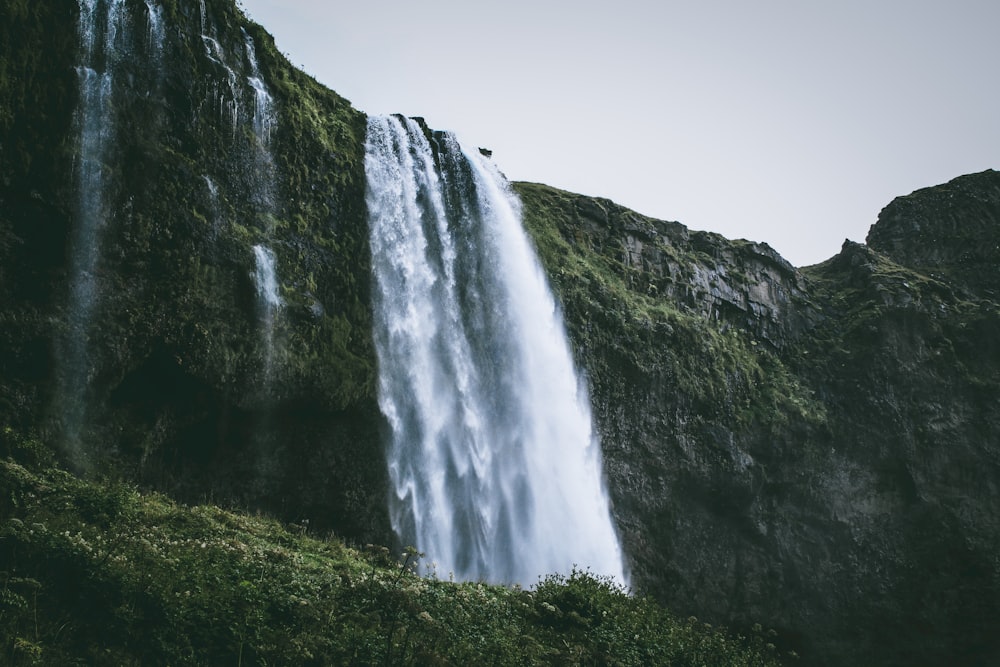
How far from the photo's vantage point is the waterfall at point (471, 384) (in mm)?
21172

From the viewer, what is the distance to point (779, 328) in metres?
36.1

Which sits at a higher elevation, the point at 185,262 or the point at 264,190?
the point at 264,190

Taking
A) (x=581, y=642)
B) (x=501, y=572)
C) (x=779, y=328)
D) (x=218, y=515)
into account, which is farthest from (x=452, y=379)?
(x=779, y=328)

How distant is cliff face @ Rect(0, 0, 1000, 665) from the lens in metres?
15.8

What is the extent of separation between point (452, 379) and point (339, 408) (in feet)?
12.8

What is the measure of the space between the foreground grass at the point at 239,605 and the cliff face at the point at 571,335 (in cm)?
399

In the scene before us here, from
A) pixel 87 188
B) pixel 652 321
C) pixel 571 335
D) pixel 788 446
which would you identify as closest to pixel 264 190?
pixel 87 188

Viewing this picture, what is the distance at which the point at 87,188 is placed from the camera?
16.0m

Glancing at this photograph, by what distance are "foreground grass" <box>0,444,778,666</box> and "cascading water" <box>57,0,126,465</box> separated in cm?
232

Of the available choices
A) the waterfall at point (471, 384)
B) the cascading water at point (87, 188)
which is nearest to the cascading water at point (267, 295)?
the waterfall at point (471, 384)

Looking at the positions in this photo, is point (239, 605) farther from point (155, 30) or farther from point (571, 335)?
point (571, 335)

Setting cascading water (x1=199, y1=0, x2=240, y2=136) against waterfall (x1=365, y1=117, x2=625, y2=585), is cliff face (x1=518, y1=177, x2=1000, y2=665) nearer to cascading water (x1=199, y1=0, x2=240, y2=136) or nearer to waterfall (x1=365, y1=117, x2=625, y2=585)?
waterfall (x1=365, y1=117, x2=625, y2=585)

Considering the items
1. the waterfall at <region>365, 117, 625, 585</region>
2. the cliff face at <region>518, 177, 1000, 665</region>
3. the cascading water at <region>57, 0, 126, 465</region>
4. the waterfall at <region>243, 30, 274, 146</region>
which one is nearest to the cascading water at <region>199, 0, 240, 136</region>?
the waterfall at <region>243, 30, 274, 146</region>

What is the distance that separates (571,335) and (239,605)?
19130mm
